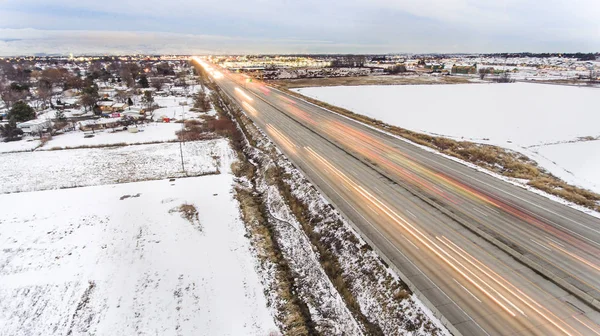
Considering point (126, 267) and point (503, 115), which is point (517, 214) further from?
point (503, 115)

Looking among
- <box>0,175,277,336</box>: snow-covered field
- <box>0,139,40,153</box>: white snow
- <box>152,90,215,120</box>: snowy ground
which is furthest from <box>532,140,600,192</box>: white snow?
<box>0,139,40,153</box>: white snow

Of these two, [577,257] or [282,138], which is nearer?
[577,257]

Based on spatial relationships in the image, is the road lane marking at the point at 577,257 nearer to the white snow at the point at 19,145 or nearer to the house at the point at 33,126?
the white snow at the point at 19,145

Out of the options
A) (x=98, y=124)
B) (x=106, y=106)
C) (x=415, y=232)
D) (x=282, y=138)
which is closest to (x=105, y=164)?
(x=98, y=124)

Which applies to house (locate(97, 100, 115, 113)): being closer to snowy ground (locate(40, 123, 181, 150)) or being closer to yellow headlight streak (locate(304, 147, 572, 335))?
snowy ground (locate(40, 123, 181, 150))

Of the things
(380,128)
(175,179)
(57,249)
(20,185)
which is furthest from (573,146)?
(20,185)

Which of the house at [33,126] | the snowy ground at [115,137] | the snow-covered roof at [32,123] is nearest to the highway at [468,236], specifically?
the snowy ground at [115,137]
